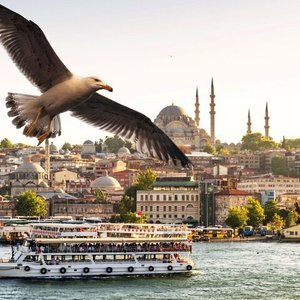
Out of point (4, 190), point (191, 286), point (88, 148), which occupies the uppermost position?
point (88, 148)

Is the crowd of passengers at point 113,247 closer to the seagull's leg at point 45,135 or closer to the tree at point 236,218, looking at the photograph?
the seagull's leg at point 45,135

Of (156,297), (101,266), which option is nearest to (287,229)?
(101,266)

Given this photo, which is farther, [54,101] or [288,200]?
[288,200]

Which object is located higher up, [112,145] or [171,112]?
[171,112]

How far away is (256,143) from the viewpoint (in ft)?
324

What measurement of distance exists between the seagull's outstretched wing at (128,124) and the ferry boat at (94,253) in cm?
2146

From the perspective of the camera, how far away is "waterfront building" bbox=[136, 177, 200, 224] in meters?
52.8

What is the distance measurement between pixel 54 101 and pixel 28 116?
0.17m

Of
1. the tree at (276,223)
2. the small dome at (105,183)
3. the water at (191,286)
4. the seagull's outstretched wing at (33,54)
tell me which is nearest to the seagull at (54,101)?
the seagull's outstretched wing at (33,54)

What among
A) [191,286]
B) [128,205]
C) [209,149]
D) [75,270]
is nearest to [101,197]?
[128,205]

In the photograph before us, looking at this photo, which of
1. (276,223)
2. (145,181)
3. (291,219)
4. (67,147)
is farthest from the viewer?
(67,147)

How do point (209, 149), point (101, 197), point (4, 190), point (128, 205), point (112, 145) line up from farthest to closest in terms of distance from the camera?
1. point (112, 145)
2. point (209, 149)
3. point (4, 190)
4. point (101, 197)
5. point (128, 205)

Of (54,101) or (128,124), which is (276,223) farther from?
(54,101)

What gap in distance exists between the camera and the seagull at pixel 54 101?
234cm
